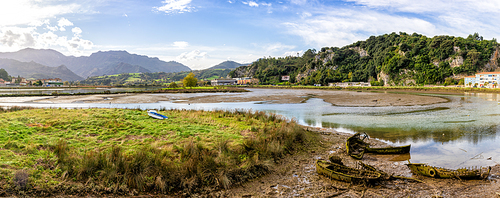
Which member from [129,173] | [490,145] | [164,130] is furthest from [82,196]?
[490,145]

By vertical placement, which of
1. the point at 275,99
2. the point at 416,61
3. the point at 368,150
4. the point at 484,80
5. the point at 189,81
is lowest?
the point at 368,150

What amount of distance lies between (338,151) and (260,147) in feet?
16.3

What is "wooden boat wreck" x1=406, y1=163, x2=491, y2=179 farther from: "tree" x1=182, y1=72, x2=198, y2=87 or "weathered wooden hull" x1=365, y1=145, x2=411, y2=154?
"tree" x1=182, y1=72, x2=198, y2=87

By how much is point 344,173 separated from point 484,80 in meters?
126

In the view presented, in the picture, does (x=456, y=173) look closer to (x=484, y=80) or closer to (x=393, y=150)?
(x=393, y=150)

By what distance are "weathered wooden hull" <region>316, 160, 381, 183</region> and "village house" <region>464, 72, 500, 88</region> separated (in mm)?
117654

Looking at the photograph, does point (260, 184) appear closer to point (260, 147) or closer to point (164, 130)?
point (260, 147)

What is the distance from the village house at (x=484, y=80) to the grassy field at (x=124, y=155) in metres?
117

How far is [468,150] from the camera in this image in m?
13.9

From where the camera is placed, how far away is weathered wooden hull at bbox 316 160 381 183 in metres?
8.74

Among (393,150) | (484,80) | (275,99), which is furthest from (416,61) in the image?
(393,150)

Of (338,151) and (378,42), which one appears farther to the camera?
(378,42)

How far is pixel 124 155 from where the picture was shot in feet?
29.1

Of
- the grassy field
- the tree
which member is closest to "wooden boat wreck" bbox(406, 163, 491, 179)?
the grassy field
